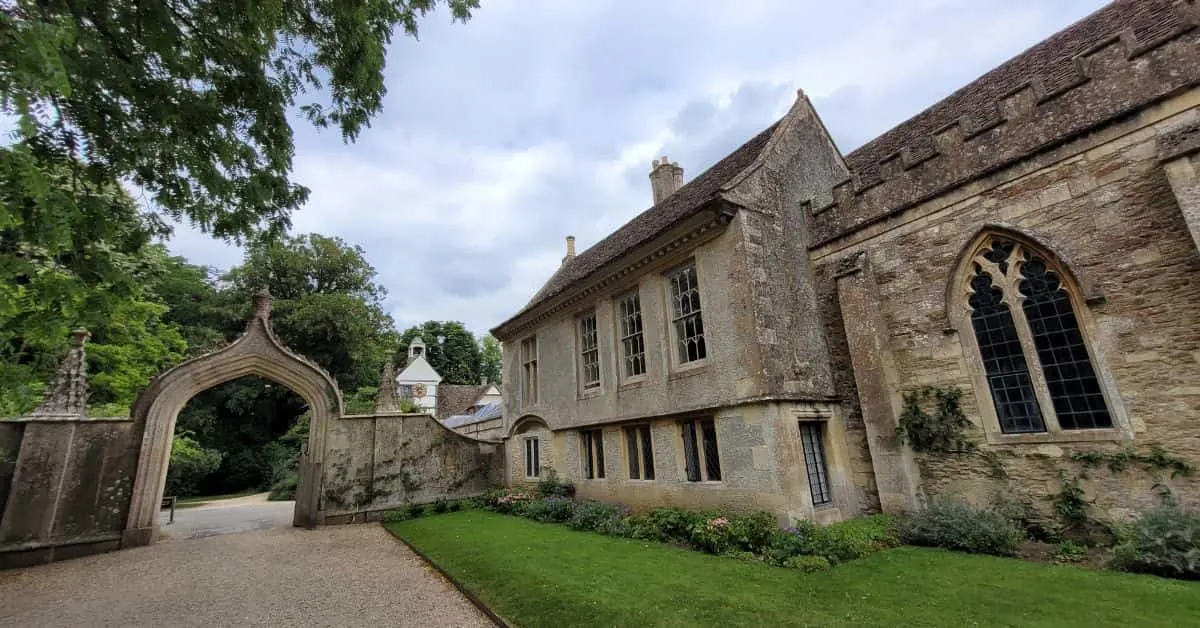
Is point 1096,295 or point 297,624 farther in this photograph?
point 1096,295

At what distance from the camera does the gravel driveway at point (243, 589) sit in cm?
639

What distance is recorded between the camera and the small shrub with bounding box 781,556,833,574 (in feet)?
22.8

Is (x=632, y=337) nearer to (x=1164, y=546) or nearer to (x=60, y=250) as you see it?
(x=1164, y=546)

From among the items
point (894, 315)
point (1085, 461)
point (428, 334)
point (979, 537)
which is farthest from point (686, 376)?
point (428, 334)

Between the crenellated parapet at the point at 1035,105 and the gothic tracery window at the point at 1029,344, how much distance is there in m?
1.68

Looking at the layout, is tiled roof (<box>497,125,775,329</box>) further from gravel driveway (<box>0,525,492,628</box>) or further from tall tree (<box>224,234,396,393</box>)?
tall tree (<box>224,234,396,393</box>)

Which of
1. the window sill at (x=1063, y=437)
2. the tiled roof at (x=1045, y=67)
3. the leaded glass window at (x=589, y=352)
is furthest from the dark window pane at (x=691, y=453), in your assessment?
the tiled roof at (x=1045, y=67)

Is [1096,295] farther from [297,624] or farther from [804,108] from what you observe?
[297,624]

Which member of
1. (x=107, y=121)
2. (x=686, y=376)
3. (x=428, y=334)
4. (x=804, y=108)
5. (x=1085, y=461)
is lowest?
(x=1085, y=461)

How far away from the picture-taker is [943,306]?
8.78 m

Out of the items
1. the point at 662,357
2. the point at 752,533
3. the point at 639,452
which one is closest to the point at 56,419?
the point at 639,452

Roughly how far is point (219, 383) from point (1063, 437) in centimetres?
1894

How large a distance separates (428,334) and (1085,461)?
65.9 metres

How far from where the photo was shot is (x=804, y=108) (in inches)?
494
